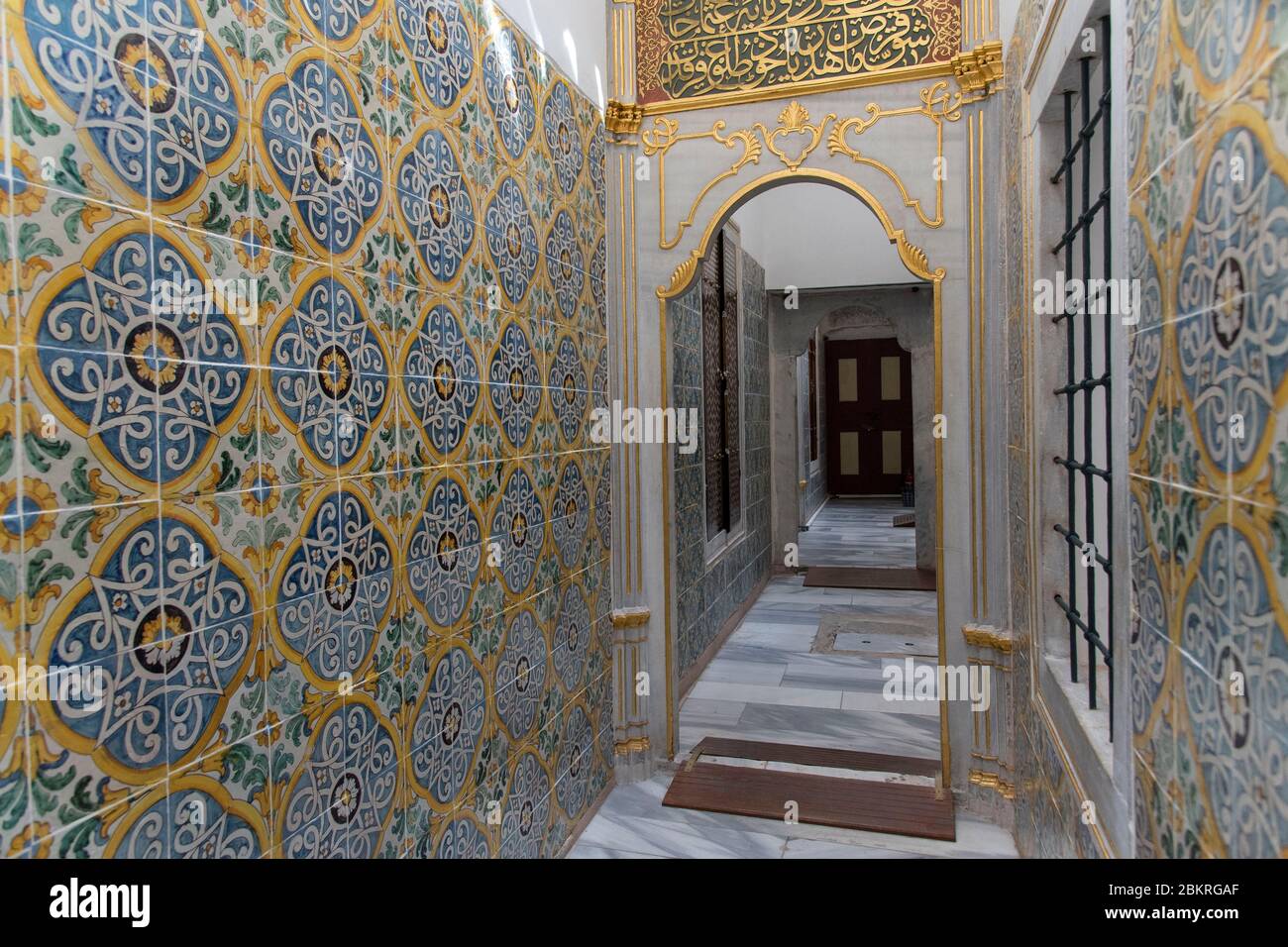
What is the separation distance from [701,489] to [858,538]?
5.30m

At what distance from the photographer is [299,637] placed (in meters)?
1.63

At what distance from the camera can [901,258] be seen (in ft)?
11.2

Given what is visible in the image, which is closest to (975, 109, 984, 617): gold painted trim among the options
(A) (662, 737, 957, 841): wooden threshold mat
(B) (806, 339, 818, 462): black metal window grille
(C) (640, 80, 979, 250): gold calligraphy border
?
(C) (640, 80, 979, 250): gold calligraphy border

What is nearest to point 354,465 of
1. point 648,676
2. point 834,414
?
point 648,676

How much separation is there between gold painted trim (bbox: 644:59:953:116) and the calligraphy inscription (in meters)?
0.04

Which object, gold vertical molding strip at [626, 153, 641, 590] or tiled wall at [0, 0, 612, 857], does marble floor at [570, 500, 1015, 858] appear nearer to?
tiled wall at [0, 0, 612, 857]

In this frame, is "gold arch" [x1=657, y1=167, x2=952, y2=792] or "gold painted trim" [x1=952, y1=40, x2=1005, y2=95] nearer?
"gold painted trim" [x1=952, y1=40, x2=1005, y2=95]

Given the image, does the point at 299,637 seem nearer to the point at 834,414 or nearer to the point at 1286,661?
the point at 1286,661

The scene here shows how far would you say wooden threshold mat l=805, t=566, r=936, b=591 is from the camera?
7.21 metres

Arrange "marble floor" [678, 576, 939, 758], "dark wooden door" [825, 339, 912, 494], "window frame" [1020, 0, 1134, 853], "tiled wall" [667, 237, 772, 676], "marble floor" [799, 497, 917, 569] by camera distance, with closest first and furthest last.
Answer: "window frame" [1020, 0, 1134, 853] < "marble floor" [678, 576, 939, 758] < "tiled wall" [667, 237, 772, 676] < "marble floor" [799, 497, 917, 569] < "dark wooden door" [825, 339, 912, 494]

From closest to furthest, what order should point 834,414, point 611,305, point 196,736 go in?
point 196,736 → point 611,305 → point 834,414

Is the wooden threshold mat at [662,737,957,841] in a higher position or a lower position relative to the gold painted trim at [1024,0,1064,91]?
lower

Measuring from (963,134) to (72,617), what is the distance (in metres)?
3.22

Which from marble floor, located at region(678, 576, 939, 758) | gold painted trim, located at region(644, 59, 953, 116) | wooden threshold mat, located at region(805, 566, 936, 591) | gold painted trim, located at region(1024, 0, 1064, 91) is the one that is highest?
gold painted trim, located at region(644, 59, 953, 116)
